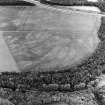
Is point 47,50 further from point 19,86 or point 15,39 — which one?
point 19,86

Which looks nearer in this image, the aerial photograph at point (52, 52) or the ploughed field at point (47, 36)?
the aerial photograph at point (52, 52)

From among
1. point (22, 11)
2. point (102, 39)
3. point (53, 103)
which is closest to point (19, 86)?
point (53, 103)

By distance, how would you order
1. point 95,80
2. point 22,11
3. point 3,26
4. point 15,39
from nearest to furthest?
point 95,80 → point 15,39 → point 3,26 → point 22,11

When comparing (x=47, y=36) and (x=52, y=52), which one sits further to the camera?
(x=47, y=36)

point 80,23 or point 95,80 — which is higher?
point 80,23

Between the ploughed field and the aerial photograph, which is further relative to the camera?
the ploughed field

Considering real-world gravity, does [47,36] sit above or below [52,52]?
above

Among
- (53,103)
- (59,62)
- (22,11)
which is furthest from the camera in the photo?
(22,11)

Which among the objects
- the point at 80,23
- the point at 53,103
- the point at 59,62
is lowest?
the point at 53,103
